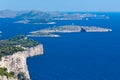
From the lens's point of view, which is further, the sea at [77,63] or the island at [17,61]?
the sea at [77,63]

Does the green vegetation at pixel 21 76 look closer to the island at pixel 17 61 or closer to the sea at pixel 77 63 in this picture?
the island at pixel 17 61

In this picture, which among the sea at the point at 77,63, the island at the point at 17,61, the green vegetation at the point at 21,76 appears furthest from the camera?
the sea at the point at 77,63

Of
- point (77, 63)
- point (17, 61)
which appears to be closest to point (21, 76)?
point (17, 61)

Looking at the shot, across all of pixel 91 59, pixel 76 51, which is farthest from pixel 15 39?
pixel 91 59

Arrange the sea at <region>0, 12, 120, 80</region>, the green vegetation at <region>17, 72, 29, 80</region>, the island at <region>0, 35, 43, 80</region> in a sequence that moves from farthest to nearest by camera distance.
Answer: the sea at <region>0, 12, 120, 80</region> → the green vegetation at <region>17, 72, 29, 80</region> → the island at <region>0, 35, 43, 80</region>

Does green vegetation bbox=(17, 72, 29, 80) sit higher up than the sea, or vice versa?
green vegetation bbox=(17, 72, 29, 80)

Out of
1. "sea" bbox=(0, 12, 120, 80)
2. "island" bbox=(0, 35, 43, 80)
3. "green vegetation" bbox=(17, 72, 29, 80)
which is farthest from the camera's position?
"sea" bbox=(0, 12, 120, 80)

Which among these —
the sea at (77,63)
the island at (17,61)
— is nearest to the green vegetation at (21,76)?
the island at (17,61)

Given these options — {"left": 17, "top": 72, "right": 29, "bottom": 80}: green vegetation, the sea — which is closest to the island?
{"left": 17, "top": 72, "right": 29, "bottom": 80}: green vegetation

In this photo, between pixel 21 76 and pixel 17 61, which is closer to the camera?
pixel 21 76

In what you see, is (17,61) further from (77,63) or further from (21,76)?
(77,63)

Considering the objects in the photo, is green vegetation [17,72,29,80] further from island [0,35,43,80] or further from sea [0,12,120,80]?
sea [0,12,120,80]

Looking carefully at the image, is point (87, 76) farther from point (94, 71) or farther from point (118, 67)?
point (118, 67)
